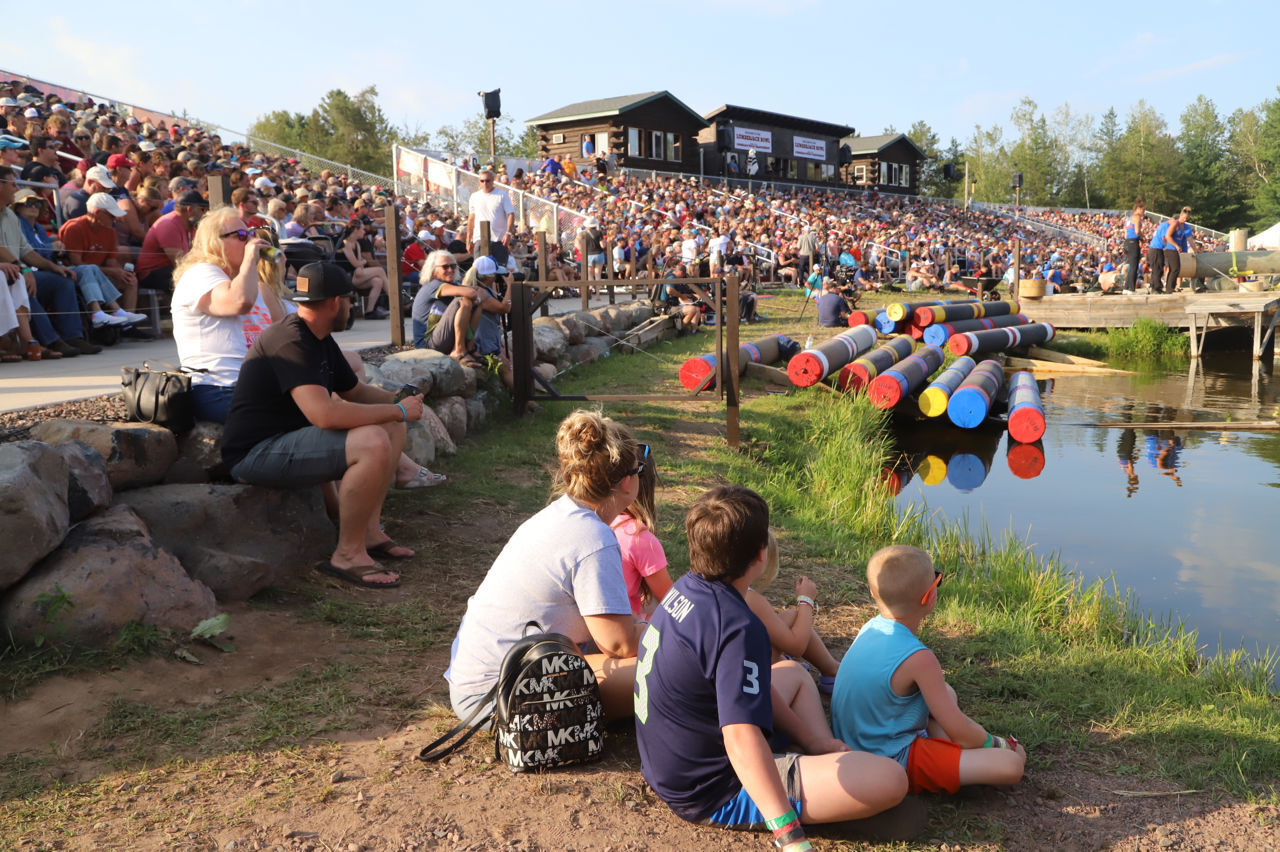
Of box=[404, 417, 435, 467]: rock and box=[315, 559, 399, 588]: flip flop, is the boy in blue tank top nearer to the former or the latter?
box=[315, 559, 399, 588]: flip flop

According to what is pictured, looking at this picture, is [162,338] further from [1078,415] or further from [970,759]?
[1078,415]

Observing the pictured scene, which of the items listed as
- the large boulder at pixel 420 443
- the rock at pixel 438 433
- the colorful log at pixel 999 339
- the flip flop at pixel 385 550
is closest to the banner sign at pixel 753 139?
the colorful log at pixel 999 339

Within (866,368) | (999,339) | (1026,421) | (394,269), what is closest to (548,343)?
(394,269)

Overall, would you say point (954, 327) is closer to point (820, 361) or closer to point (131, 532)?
point (820, 361)

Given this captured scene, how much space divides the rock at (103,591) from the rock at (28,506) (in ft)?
0.26

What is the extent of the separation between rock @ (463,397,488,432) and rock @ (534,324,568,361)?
248 cm

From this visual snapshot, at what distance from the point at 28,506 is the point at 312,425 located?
4.61 ft

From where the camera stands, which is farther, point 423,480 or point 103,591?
point 423,480

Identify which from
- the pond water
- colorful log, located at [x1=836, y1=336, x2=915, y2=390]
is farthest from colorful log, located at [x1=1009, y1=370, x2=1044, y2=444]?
colorful log, located at [x1=836, y1=336, x2=915, y2=390]

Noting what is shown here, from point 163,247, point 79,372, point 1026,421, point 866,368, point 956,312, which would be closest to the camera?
point 79,372

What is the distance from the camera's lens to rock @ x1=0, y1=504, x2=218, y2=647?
3.51 meters

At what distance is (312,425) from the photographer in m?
4.70

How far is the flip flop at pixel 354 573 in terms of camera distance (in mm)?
4617

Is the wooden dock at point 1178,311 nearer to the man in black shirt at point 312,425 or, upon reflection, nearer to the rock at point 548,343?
the rock at point 548,343
